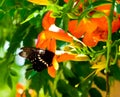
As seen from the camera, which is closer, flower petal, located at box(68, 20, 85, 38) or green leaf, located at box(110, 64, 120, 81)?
flower petal, located at box(68, 20, 85, 38)

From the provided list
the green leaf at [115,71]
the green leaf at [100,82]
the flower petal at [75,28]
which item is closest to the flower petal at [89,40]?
the flower petal at [75,28]

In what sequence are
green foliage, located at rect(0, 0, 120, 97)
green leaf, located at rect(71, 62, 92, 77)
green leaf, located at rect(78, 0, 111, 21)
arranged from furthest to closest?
green leaf, located at rect(71, 62, 92, 77) < green foliage, located at rect(0, 0, 120, 97) < green leaf, located at rect(78, 0, 111, 21)

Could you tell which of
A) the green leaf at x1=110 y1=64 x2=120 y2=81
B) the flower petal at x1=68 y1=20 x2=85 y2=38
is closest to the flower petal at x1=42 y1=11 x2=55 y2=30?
the flower petal at x1=68 y1=20 x2=85 y2=38

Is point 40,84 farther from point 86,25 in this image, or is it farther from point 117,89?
point 117,89

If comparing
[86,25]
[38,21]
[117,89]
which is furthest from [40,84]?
[117,89]

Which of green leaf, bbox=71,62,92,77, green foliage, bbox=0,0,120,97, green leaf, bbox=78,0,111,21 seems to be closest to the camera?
green leaf, bbox=78,0,111,21

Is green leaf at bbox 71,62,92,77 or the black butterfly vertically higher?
the black butterfly

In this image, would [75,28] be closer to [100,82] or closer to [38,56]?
[38,56]

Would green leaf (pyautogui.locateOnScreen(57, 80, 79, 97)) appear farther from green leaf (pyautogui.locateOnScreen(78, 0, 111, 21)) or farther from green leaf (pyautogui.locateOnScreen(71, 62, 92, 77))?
green leaf (pyautogui.locateOnScreen(78, 0, 111, 21))

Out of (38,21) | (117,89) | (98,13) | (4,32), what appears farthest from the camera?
(117,89)
